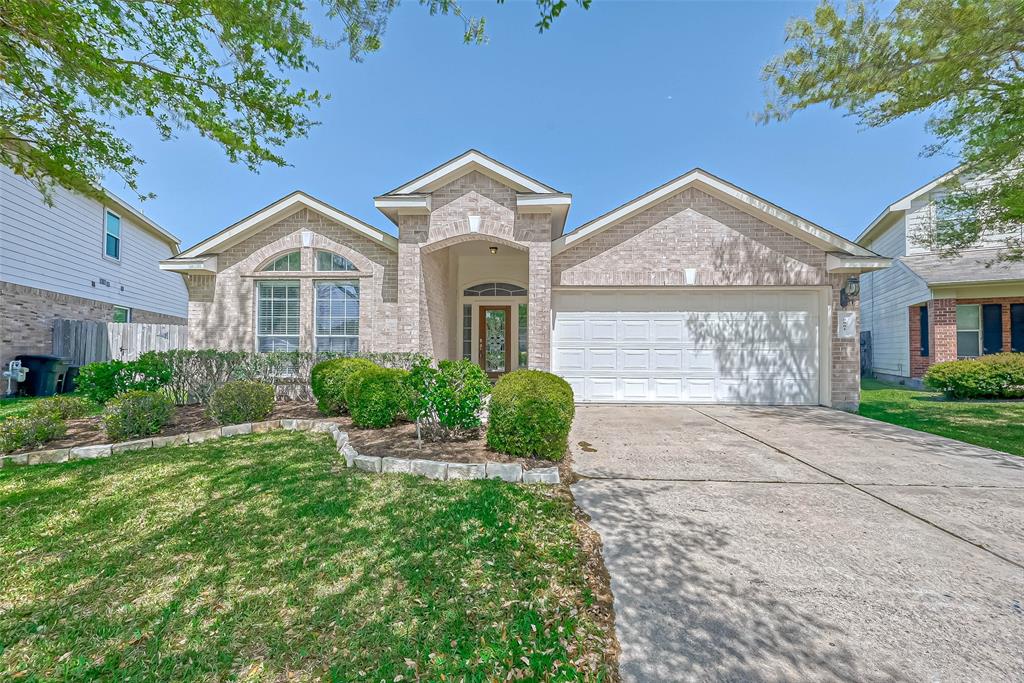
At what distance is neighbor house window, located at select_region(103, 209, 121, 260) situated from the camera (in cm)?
1360

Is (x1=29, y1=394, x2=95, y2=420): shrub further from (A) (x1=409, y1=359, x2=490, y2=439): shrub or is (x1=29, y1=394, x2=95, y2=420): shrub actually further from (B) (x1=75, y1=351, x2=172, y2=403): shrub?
(A) (x1=409, y1=359, x2=490, y2=439): shrub

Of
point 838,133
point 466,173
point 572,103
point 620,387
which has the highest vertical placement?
point 572,103

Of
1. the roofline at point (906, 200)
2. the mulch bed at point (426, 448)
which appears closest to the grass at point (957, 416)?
the mulch bed at point (426, 448)

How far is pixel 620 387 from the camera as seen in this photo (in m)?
9.52

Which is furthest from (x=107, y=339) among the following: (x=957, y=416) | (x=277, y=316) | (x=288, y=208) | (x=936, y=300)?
(x=936, y=300)

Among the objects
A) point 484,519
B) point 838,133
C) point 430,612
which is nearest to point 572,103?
point 838,133

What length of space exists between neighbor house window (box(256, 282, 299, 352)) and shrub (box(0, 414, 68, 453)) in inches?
178

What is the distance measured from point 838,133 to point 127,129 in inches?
578

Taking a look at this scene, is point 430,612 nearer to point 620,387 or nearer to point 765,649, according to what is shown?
point 765,649

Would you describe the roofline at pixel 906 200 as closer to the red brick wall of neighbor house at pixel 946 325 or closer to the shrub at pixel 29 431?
the red brick wall of neighbor house at pixel 946 325

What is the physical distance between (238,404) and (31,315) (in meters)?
9.44

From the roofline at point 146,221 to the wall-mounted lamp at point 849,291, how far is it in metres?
20.3

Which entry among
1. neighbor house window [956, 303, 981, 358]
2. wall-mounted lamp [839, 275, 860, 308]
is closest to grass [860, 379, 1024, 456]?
neighbor house window [956, 303, 981, 358]

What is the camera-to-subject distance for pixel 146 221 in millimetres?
15195
